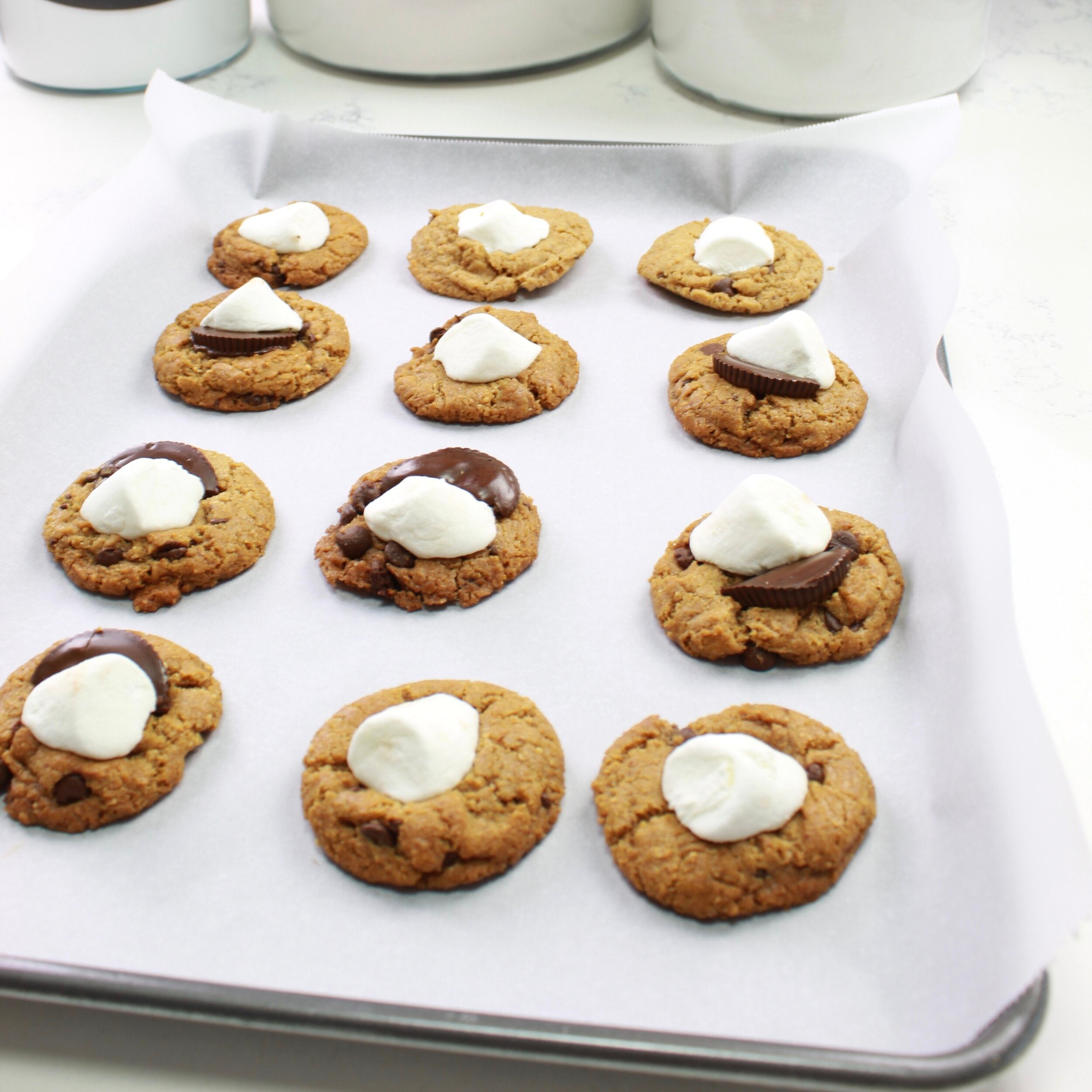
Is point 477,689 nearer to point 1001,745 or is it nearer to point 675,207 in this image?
point 1001,745

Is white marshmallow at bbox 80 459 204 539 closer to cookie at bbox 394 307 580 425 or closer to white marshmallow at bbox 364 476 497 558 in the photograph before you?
white marshmallow at bbox 364 476 497 558

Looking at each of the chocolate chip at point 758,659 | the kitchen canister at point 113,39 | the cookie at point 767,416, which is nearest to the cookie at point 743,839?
the chocolate chip at point 758,659

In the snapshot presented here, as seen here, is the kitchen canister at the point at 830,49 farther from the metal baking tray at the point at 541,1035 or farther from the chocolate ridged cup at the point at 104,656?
the metal baking tray at the point at 541,1035

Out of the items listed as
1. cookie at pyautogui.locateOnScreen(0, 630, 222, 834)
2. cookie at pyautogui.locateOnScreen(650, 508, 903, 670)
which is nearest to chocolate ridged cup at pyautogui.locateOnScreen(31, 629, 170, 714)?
cookie at pyautogui.locateOnScreen(0, 630, 222, 834)

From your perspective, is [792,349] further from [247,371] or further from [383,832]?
[383,832]

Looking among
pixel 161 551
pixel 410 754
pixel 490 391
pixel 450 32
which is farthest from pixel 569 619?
pixel 450 32
